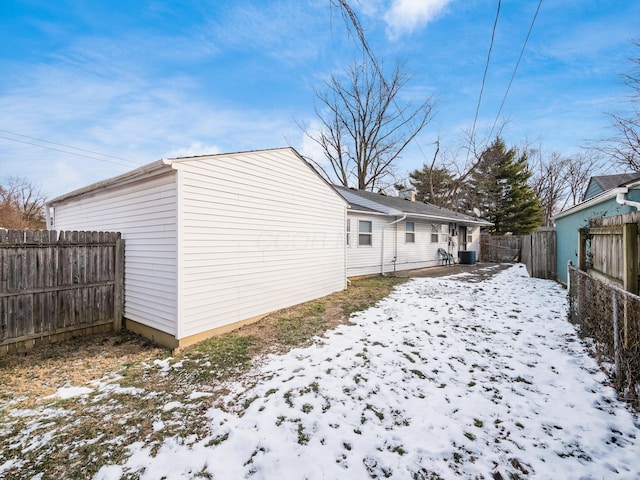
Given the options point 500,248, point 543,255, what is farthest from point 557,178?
point 543,255

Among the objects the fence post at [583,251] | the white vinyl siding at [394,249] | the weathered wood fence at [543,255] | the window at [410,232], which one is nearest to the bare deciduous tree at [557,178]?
the white vinyl siding at [394,249]

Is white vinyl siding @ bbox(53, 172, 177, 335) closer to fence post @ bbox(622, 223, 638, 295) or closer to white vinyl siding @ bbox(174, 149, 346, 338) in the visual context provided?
white vinyl siding @ bbox(174, 149, 346, 338)

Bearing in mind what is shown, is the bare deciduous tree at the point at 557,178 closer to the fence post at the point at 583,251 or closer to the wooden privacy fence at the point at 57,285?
the fence post at the point at 583,251

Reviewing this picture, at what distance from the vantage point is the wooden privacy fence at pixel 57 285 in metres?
4.17

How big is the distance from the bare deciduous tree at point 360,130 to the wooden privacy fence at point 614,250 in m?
18.2

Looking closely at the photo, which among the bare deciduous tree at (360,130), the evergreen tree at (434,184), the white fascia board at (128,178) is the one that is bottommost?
the white fascia board at (128,178)

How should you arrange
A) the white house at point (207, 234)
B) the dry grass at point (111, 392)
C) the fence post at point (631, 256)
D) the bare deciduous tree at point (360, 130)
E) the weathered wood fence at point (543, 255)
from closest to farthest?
the dry grass at point (111, 392) → the fence post at point (631, 256) → the white house at point (207, 234) → the weathered wood fence at point (543, 255) → the bare deciduous tree at point (360, 130)

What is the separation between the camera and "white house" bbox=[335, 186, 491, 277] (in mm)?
10664

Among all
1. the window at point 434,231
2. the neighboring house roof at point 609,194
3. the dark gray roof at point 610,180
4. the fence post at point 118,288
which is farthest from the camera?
the window at point 434,231

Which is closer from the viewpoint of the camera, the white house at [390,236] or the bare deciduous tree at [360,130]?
the white house at [390,236]

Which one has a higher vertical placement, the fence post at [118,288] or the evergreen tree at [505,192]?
the evergreen tree at [505,192]

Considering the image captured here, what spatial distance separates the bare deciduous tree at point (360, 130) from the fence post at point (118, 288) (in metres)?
19.9

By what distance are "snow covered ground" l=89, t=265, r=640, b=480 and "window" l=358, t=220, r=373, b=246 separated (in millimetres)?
6478

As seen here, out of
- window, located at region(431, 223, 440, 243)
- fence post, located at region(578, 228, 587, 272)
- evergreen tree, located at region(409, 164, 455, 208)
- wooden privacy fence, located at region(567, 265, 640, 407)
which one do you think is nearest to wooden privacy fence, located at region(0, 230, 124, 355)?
wooden privacy fence, located at region(567, 265, 640, 407)
